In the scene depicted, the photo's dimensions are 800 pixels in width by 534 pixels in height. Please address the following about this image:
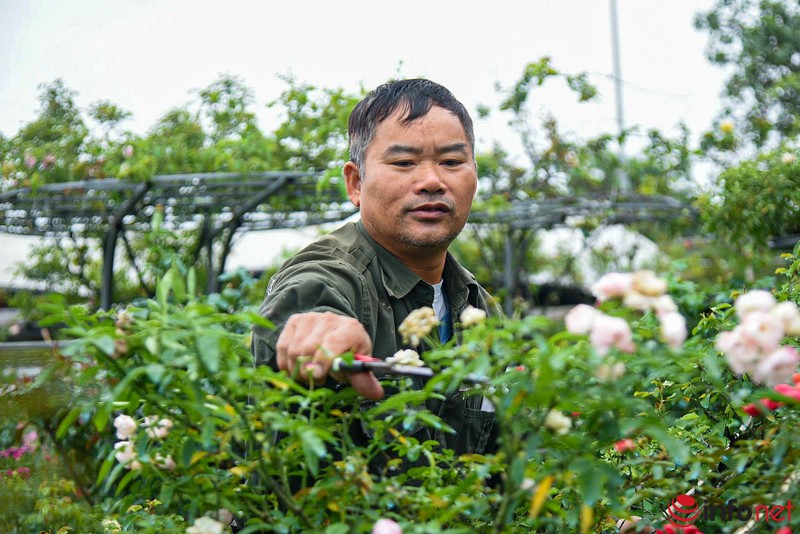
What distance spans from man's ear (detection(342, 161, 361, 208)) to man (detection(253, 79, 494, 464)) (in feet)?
0.05

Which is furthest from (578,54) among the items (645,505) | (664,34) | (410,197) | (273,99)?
(645,505)

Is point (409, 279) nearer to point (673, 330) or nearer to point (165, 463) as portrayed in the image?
point (165, 463)

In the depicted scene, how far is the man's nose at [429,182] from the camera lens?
213 cm

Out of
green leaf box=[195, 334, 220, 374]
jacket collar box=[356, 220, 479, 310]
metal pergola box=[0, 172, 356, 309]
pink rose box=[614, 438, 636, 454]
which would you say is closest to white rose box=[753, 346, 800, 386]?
pink rose box=[614, 438, 636, 454]

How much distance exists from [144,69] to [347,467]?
4.25 metres

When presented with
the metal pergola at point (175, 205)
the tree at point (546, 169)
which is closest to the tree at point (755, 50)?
the tree at point (546, 169)

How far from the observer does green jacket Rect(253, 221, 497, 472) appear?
1670mm

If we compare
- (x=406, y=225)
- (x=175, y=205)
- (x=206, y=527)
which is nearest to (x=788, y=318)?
(x=206, y=527)

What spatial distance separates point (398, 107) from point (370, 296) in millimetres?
530

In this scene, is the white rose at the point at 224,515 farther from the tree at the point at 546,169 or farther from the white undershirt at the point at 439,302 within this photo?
the tree at the point at 546,169

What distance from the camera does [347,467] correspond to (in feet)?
4.15

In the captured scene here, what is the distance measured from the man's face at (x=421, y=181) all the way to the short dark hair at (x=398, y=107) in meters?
0.03

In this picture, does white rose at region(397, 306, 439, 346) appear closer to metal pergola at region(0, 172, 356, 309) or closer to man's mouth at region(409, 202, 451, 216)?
man's mouth at region(409, 202, 451, 216)

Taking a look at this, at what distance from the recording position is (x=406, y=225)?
2.16m
